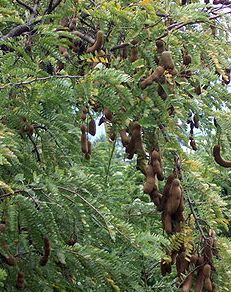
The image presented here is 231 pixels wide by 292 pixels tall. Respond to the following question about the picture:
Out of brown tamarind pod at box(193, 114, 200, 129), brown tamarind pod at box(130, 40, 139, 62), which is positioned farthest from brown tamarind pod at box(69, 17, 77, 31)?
brown tamarind pod at box(193, 114, 200, 129)

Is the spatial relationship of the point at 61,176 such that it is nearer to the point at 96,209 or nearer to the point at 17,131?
the point at 96,209

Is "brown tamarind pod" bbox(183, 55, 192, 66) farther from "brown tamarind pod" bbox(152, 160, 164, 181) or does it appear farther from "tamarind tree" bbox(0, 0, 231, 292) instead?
"brown tamarind pod" bbox(152, 160, 164, 181)

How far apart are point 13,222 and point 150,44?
905mm

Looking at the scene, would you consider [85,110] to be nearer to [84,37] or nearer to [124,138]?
[124,138]

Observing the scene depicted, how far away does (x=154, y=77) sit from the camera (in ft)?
8.53

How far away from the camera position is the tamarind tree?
8.52 ft

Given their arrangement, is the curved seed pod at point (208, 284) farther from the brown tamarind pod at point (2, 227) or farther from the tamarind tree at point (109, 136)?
the brown tamarind pod at point (2, 227)

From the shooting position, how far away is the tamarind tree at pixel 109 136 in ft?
8.52

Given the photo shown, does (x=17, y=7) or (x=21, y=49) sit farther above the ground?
(x=17, y=7)

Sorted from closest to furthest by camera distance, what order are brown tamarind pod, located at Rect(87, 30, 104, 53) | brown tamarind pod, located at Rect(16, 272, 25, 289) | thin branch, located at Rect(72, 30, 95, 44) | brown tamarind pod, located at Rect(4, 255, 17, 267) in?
brown tamarind pod, located at Rect(4, 255, 17, 267), brown tamarind pod, located at Rect(16, 272, 25, 289), brown tamarind pod, located at Rect(87, 30, 104, 53), thin branch, located at Rect(72, 30, 95, 44)

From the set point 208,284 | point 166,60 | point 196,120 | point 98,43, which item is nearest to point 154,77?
point 166,60

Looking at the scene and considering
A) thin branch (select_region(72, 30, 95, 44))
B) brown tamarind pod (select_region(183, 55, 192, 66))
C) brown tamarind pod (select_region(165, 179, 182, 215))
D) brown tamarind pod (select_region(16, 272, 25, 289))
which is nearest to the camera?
brown tamarind pod (select_region(165, 179, 182, 215))

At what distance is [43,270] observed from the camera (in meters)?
3.01

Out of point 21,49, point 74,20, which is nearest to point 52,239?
point 21,49
